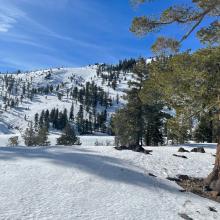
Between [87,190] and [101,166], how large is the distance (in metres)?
3.78

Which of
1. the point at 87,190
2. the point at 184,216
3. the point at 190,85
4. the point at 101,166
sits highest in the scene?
the point at 190,85

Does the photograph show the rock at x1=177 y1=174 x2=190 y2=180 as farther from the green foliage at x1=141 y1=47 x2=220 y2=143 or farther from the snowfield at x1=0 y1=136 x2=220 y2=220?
the green foliage at x1=141 y1=47 x2=220 y2=143

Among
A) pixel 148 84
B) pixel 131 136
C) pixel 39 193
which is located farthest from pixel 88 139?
pixel 39 193

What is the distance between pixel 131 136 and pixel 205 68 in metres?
34.3

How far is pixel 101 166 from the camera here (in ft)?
55.6

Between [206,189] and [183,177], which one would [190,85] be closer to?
[183,177]

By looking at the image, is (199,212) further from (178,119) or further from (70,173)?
(178,119)

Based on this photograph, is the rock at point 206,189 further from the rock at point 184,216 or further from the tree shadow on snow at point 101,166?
the rock at point 184,216

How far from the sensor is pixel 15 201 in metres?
11.0

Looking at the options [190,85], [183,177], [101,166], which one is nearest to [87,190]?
[101,166]

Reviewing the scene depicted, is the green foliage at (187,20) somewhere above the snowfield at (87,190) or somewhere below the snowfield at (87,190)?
above

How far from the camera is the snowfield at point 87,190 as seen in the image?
36.1 ft

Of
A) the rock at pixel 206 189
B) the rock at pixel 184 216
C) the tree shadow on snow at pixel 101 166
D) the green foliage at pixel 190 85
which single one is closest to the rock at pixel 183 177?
the rock at pixel 206 189

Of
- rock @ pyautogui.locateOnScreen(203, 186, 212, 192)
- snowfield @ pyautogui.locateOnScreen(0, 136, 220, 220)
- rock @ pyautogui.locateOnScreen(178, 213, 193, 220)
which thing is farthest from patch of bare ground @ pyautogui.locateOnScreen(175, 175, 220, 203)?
rock @ pyautogui.locateOnScreen(178, 213, 193, 220)
